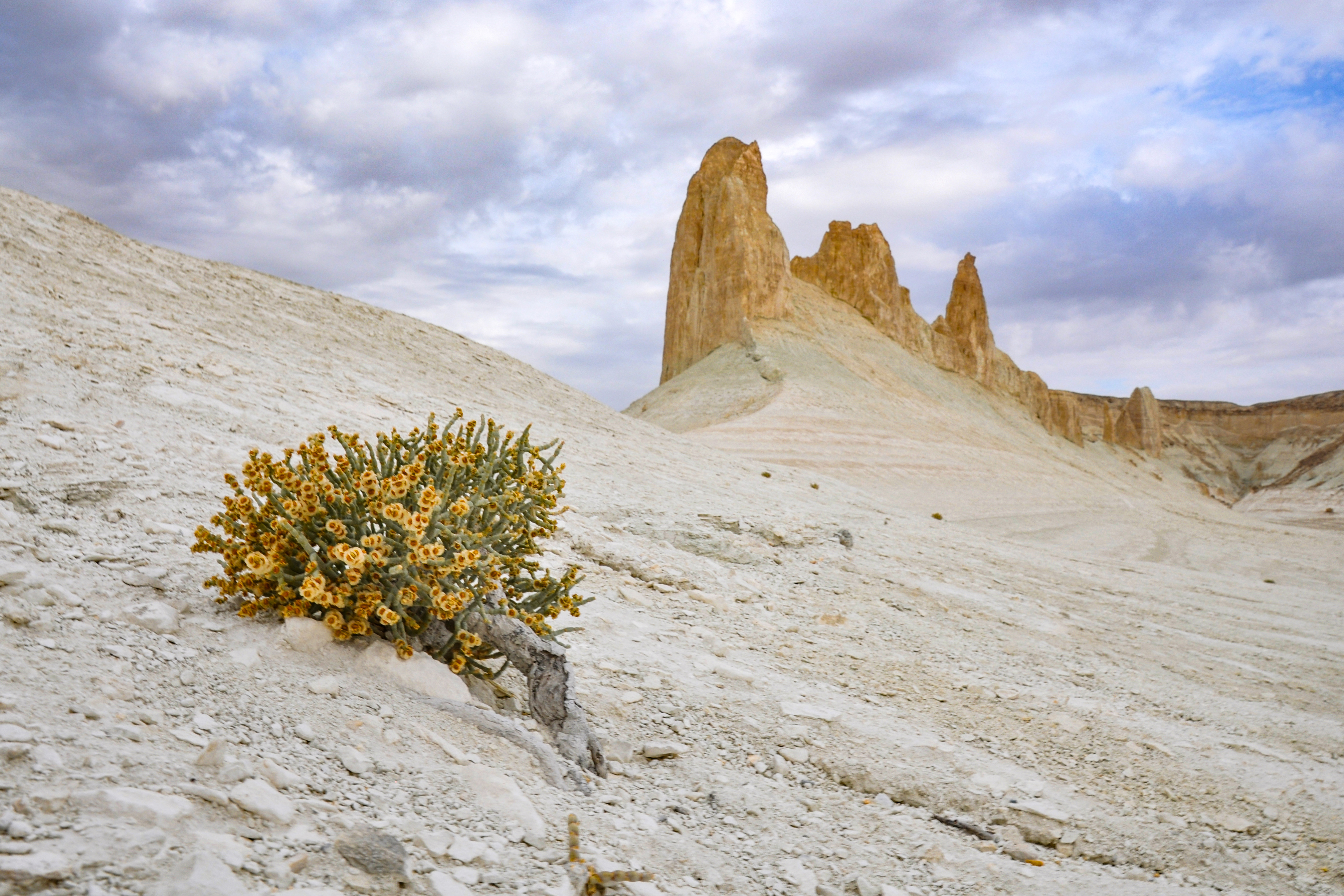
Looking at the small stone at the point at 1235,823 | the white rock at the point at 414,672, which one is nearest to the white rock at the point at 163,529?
the white rock at the point at 414,672

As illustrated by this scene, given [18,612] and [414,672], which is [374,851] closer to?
[414,672]

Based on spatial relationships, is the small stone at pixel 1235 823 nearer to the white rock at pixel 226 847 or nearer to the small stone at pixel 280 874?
the small stone at pixel 280 874

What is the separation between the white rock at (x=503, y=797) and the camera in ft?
8.90

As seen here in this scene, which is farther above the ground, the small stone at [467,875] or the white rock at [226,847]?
the white rock at [226,847]

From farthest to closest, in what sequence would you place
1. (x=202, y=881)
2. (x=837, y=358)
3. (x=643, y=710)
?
(x=837, y=358) < (x=643, y=710) < (x=202, y=881)

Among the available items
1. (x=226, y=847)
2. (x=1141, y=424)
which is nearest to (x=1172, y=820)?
(x=226, y=847)

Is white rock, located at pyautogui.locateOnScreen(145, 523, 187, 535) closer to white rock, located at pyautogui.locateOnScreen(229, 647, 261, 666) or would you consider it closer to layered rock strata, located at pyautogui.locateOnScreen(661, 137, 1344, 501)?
white rock, located at pyautogui.locateOnScreen(229, 647, 261, 666)

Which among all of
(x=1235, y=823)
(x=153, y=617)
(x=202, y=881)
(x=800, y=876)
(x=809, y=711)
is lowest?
(x=1235, y=823)

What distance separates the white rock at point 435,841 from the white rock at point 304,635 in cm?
107

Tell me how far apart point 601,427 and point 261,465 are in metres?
11.9

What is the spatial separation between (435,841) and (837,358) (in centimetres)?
3960

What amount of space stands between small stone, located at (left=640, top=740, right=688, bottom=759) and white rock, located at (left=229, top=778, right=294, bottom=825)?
1598 mm

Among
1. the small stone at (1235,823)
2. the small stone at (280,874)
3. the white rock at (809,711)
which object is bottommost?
the small stone at (1235,823)

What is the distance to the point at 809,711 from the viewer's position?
14.2 feet
